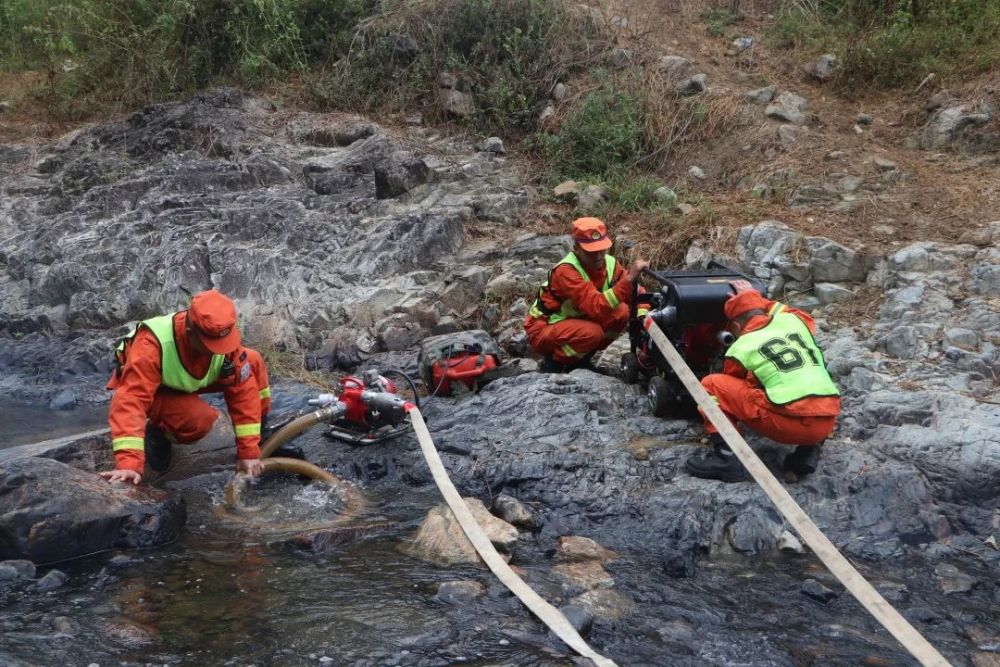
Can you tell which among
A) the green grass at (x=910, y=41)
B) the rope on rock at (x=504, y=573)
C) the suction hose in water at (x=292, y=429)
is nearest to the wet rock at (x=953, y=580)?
the rope on rock at (x=504, y=573)

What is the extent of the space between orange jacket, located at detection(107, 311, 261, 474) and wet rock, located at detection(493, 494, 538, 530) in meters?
1.42

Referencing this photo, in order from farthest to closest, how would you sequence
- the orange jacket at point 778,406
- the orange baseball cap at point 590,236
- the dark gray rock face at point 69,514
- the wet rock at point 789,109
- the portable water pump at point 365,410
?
the wet rock at point 789,109 < the orange baseball cap at point 590,236 < the portable water pump at point 365,410 < the orange jacket at point 778,406 < the dark gray rock face at point 69,514

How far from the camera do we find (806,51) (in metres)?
10.1

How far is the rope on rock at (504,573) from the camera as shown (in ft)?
11.1

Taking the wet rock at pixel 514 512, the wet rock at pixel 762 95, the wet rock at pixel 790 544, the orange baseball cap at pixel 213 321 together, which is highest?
the orange baseball cap at pixel 213 321

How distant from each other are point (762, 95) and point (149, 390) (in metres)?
7.24

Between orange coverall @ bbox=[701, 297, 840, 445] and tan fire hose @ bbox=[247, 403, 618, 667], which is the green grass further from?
tan fire hose @ bbox=[247, 403, 618, 667]

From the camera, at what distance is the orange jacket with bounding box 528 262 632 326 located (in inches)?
244

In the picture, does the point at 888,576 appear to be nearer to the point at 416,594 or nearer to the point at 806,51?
the point at 416,594

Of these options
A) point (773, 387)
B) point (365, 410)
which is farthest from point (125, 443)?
point (773, 387)

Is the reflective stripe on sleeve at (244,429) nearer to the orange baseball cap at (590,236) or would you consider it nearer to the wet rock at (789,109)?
the orange baseball cap at (590,236)

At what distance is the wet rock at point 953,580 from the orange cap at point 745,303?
5.14 feet

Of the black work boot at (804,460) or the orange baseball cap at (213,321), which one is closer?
the orange baseball cap at (213,321)

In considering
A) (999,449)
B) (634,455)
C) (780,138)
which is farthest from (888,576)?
(780,138)
